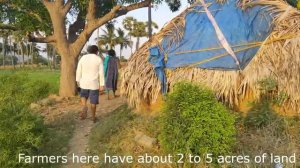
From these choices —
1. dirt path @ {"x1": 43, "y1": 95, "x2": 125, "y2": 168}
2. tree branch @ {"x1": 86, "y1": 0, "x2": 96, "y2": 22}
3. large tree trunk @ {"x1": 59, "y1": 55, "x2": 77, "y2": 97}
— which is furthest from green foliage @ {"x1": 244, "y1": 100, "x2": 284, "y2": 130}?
large tree trunk @ {"x1": 59, "y1": 55, "x2": 77, "y2": 97}

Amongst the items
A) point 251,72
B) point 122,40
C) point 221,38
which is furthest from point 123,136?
point 122,40

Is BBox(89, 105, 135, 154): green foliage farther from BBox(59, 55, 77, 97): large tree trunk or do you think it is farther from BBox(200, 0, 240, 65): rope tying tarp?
BBox(59, 55, 77, 97): large tree trunk

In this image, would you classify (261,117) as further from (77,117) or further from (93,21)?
(93,21)

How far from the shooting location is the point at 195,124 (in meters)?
5.80

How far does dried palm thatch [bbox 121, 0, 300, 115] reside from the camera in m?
7.43

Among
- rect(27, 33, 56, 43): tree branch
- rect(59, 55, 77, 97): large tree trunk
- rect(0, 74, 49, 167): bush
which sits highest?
rect(27, 33, 56, 43): tree branch

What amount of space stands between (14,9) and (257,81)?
27.5ft

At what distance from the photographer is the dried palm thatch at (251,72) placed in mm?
7434

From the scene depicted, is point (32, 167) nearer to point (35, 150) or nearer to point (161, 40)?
point (35, 150)

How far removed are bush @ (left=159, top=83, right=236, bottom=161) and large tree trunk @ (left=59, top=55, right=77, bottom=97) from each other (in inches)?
278

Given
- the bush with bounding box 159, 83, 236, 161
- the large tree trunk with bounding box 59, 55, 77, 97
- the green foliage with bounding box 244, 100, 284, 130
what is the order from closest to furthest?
the bush with bounding box 159, 83, 236, 161
the green foliage with bounding box 244, 100, 284, 130
the large tree trunk with bounding box 59, 55, 77, 97

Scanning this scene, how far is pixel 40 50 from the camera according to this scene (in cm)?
6738

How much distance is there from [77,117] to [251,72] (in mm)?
4095

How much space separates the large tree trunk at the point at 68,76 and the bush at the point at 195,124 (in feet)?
23.2
